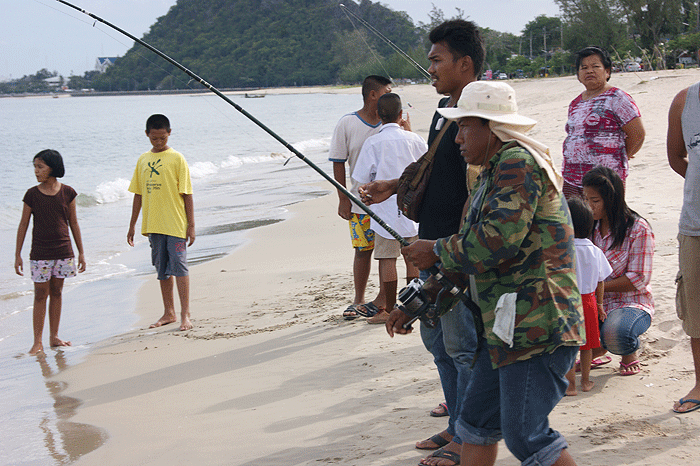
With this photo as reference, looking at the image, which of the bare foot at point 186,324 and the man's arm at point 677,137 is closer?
the man's arm at point 677,137

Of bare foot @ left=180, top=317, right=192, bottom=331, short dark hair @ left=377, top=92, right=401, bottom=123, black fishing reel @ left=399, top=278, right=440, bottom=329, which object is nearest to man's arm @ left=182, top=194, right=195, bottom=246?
bare foot @ left=180, top=317, right=192, bottom=331

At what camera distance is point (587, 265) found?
3057 millimetres

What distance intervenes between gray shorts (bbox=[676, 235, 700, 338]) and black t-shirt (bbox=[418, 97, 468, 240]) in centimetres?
117

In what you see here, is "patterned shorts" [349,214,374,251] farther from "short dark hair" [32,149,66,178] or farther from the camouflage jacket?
the camouflage jacket

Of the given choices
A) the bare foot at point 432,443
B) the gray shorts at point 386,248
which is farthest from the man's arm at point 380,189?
the gray shorts at point 386,248

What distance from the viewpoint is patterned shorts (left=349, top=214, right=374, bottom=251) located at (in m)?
4.77

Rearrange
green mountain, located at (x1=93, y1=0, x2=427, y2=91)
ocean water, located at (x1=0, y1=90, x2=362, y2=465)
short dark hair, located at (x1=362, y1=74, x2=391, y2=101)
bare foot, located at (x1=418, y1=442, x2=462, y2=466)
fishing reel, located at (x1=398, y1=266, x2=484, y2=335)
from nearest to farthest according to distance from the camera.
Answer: fishing reel, located at (x1=398, y1=266, x2=484, y2=335), bare foot, located at (x1=418, y1=442, x2=462, y2=466), ocean water, located at (x1=0, y1=90, x2=362, y2=465), short dark hair, located at (x1=362, y1=74, x2=391, y2=101), green mountain, located at (x1=93, y1=0, x2=427, y2=91)

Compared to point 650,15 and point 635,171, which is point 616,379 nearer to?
point 635,171

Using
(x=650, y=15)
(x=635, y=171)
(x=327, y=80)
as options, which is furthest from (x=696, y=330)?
(x=327, y=80)

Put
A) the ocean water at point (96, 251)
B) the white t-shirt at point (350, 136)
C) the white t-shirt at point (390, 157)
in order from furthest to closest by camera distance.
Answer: the white t-shirt at point (350, 136), the white t-shirt at point (390, 157), the ocean water at point (96, 251)

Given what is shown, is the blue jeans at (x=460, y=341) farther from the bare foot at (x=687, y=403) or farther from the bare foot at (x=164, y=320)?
the bare foot at (x=164, y=320)

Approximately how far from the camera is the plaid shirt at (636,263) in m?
3.42

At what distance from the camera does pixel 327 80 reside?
115m

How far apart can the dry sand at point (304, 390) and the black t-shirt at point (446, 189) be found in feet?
3.12
